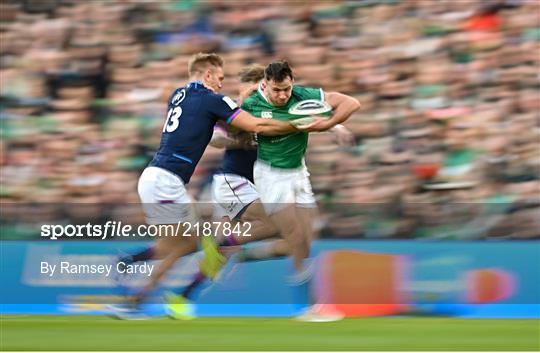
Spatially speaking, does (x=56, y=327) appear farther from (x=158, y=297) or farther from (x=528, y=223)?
(x=528, y=223)

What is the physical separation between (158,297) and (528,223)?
10.5 ft

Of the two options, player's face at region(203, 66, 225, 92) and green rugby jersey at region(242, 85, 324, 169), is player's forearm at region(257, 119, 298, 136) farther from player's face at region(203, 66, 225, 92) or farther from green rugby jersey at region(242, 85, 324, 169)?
player's face at region(203, 66, 225, 92)

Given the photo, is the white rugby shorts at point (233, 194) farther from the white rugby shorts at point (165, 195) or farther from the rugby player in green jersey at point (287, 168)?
the white rugby shorts at point (165, 195)

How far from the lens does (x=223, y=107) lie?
852 centimetres

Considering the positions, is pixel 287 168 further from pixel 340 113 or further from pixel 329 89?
pixel 329 89

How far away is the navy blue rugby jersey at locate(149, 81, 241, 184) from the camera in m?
8.54

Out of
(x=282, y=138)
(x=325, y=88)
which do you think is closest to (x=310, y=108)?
(x=282, y=138)

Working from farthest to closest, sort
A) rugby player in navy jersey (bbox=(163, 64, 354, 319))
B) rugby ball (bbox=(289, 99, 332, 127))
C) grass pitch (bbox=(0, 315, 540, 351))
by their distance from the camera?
1. rugby player in navy jersey (bbox=(163, 64, 354, 319))
2. rugby ball (bbox=(289, 99, 332, 127))
3. grass pitch (bbox=(0, 315, 540, 351))

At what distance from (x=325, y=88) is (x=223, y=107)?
3.52 meters

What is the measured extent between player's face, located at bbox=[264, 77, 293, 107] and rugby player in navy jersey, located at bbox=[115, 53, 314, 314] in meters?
0.21

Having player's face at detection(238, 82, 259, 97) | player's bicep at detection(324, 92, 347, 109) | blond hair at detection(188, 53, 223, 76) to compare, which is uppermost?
player's face at detection(238, 82, 259, 97)

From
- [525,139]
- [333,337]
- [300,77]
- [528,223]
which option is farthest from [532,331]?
[300,77]

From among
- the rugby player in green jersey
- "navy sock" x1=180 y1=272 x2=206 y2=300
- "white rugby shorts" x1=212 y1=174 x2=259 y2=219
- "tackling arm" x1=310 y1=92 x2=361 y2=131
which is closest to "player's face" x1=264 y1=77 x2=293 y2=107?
the rugby player in green jersey

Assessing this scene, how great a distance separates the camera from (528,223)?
992 centimetres
